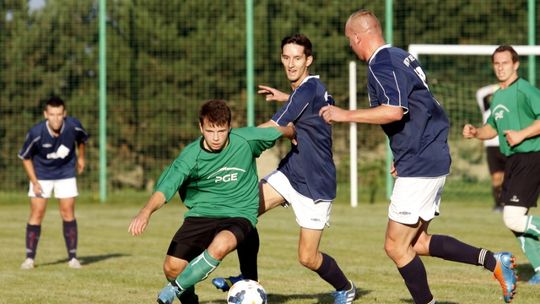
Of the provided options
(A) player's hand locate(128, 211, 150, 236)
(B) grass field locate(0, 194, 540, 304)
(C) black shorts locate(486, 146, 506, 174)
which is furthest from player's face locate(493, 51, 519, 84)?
(C) black shorts locate(486, 146, 506, 174)

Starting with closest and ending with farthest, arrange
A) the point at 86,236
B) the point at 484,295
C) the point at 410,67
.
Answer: the point at 410,67
the point at 484,295
the point at 86,236

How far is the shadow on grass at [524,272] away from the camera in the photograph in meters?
10.3

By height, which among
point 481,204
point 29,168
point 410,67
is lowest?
point 481,204

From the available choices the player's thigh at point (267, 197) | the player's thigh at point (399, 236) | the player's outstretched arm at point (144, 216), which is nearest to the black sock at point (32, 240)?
the player's thigh at point (267, 197)

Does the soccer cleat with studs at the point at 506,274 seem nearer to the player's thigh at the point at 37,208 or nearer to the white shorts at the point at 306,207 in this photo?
the white shorts at the point at 306,207

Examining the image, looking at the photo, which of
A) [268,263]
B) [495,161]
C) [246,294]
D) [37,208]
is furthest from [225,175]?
[495,161]

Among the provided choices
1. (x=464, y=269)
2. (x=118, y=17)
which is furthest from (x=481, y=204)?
(x=464, y=269)

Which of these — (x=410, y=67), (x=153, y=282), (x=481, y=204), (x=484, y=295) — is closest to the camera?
(x=410, y=67)

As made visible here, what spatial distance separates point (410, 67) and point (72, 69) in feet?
47.9

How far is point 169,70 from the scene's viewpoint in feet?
70.2

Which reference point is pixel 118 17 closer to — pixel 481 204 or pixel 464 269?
pixel 481 204

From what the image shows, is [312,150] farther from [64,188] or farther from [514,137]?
[64,188]

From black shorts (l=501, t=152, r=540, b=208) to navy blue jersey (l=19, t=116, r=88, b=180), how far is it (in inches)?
187

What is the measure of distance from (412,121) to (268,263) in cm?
461
